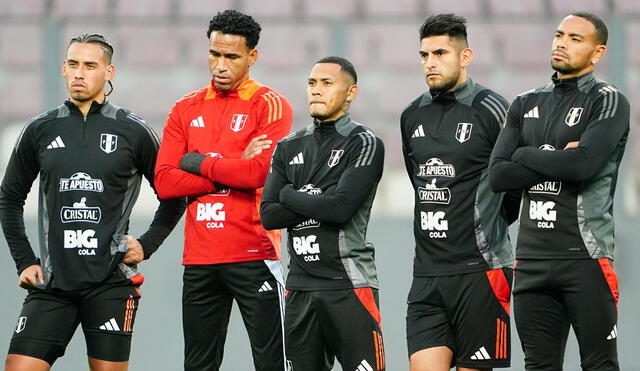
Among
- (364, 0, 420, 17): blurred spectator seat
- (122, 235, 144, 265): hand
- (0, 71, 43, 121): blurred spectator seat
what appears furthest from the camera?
(364, 0, 420, 17): blurred spectator seat

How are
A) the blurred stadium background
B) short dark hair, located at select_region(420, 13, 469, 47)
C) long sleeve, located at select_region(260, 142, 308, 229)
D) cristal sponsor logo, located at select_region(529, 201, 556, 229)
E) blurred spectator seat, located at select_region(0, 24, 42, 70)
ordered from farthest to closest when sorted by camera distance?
1. blurred spectator seat, located at select_region(0, 24, 42, 70)
2. the blurred stadium background
3. short dark hair, located at select_region(420, 13, 469, 47)
4. long sleeve, located at select_region(260, 142, 308, 229)
5. cristal sponsor logo, located at select_region(529, 201, 556, 229)

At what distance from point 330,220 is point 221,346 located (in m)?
0.86

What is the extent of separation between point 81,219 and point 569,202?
200cm

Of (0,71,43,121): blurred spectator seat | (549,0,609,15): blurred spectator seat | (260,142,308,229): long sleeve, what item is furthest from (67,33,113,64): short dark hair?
(549,0,609,15): blurred spectator seat

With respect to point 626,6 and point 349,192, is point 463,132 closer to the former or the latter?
point 349,192

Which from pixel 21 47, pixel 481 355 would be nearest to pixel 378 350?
pixel 481 355

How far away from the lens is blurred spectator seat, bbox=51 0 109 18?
346 inches

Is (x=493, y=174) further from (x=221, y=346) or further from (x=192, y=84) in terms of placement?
(x=192, y=84)

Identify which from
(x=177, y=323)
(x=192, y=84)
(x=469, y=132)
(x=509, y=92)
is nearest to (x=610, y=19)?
(x=509, y=92)

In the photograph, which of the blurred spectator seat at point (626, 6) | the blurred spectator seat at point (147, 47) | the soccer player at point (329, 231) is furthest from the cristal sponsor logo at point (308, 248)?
the blurred spectator seat at point (626, 6)

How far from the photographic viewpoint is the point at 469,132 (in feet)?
13.7

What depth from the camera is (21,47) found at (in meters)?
8.72

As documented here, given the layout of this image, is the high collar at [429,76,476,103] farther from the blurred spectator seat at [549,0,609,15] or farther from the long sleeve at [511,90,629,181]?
the blurred spectator seat at [549,0,609,15]

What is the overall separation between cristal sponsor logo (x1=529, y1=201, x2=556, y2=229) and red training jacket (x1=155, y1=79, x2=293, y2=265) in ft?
3.78
